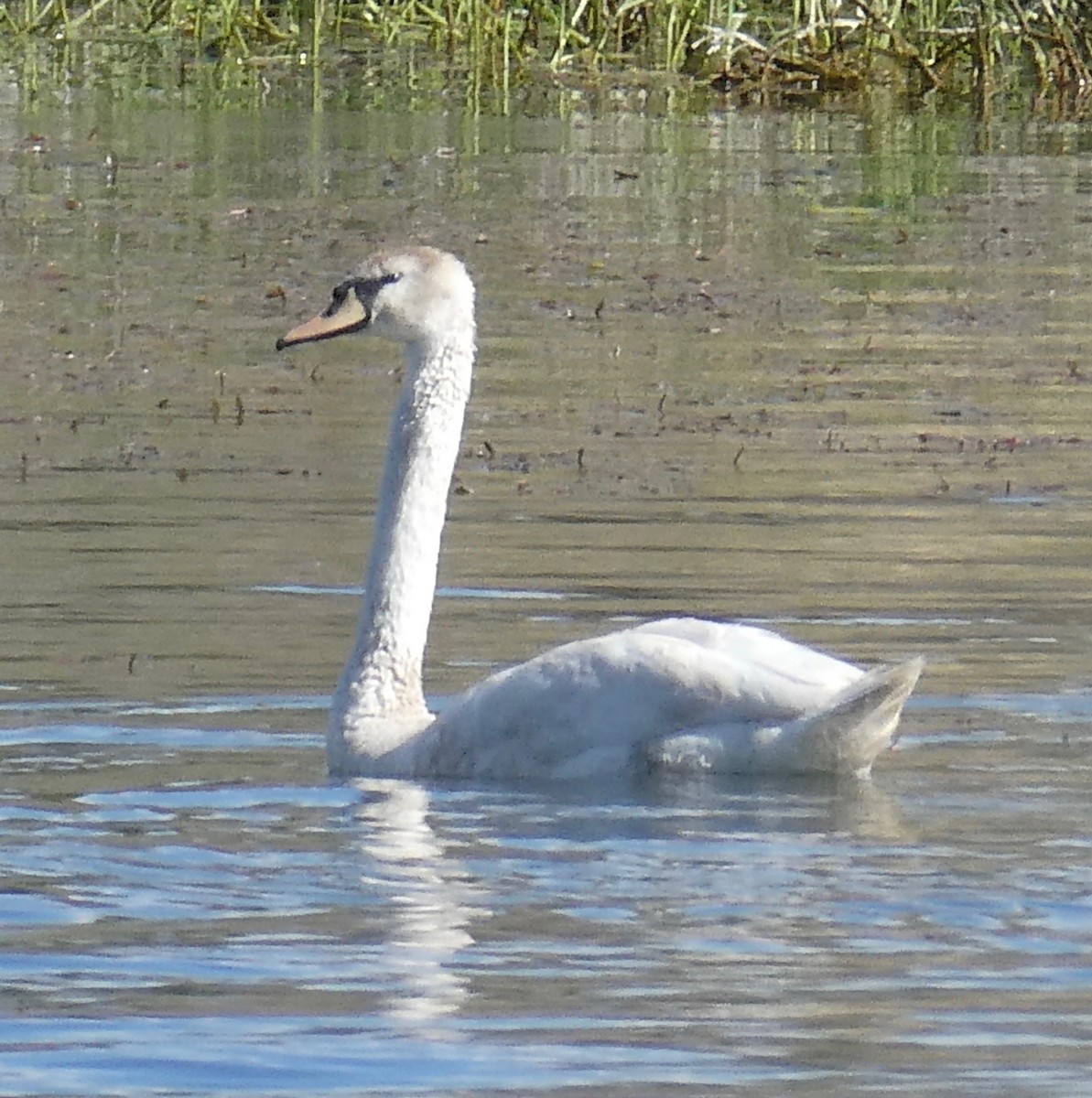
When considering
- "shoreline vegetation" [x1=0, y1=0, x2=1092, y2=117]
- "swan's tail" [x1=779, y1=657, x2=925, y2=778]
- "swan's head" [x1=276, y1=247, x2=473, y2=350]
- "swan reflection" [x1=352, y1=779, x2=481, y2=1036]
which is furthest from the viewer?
"shoreline vegetation" [x1=0, y1=0, x2=1092, y2=117]

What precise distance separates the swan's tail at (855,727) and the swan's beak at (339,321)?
162 centimetres

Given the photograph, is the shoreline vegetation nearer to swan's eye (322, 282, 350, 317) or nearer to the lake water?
the lake water

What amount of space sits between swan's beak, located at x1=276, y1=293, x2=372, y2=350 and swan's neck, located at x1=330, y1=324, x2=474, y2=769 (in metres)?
0.14

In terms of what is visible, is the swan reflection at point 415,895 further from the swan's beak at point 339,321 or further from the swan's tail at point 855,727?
the swan's beak at point 339,321

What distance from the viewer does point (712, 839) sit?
6.43 metres

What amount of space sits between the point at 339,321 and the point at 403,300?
0.52ft

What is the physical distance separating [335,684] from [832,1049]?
322cm

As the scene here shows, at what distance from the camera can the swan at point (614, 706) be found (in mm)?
6824

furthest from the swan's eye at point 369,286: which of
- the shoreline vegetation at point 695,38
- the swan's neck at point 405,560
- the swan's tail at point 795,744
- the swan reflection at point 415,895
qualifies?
the shoreline vegetation at point 695,38

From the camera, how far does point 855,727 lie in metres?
6.80

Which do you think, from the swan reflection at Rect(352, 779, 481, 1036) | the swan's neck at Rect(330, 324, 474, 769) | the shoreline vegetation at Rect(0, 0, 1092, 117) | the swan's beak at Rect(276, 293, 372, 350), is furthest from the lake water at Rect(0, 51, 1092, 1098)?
the shoreline vegetation at Rect(0, 0, 1092, 117)

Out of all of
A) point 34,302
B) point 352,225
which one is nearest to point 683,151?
point 352,225

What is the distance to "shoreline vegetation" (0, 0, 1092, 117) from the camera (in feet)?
82.1

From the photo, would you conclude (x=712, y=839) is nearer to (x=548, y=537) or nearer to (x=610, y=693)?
(x=610, y=693)
